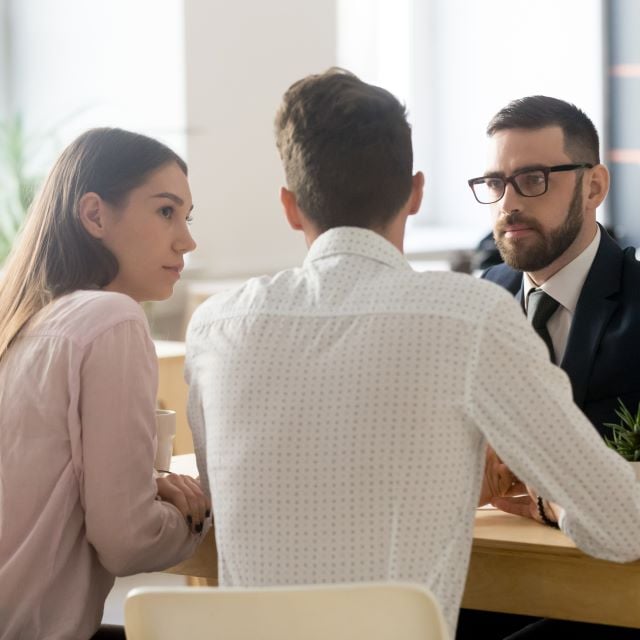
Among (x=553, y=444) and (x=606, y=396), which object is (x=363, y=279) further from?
(x=606, y=396)

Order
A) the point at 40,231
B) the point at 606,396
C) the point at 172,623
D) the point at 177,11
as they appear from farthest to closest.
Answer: the point at 177,11
the point at 606,396
the point at 40,231
the point at 172,623

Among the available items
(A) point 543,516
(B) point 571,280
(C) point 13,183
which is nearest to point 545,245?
(B) point 571,280

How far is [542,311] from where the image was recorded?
244cm

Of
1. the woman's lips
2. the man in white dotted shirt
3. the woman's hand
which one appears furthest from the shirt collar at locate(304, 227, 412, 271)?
the woman's lips

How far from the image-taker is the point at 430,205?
7352mm

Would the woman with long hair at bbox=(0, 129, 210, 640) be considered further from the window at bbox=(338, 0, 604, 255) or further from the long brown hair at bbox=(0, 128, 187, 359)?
the window at bbox=(338, 0, 604, 255)

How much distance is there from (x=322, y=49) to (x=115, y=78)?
1025 mm

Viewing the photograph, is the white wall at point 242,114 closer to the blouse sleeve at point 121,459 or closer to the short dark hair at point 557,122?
the short dark hair at point 557,122

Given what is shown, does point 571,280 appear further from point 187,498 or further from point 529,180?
point 187,498

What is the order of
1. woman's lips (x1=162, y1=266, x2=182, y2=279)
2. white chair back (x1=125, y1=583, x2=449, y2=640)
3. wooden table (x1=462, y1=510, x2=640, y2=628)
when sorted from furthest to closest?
1. woman's lips (x1=162, y1=266, x2=182, y2=279)
2. wooden table (x1=462, y1=510, x2=640, y2=628)
3. white chair back (x1=125, y1=583, x2=449, y2=640)

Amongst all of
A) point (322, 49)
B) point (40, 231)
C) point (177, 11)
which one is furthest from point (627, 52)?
point (40, 231)

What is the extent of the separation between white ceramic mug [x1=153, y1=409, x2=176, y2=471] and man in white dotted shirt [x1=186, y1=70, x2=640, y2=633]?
48 centimetres

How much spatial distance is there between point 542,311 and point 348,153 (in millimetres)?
1035

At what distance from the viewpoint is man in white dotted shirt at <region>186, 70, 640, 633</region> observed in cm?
142
